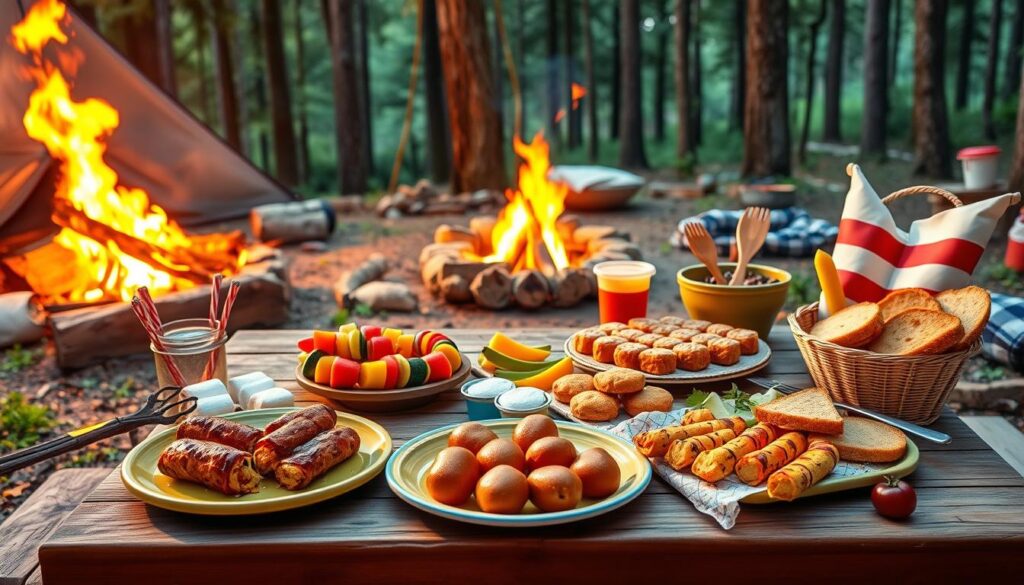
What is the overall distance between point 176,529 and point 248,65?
78.1 ft

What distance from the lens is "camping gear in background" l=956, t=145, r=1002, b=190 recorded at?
579 cm

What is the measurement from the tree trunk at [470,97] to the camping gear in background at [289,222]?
2714mm

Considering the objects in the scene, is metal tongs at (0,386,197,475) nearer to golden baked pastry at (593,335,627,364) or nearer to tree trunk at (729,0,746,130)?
golden baked pastry at (593,335,627,364)

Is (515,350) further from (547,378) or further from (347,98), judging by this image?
(347,98)

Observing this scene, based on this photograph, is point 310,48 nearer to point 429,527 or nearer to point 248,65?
point 248,65

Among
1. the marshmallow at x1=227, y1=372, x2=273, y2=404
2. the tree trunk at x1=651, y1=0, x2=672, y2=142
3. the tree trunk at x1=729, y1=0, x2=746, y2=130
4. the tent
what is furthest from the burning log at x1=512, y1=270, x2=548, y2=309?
the tree trunk at x1=651, y1=0, x2=672, y2=142

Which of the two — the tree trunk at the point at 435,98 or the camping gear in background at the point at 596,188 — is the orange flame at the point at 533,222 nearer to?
the camping gear in background at the point at 596,188

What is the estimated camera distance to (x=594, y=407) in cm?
191

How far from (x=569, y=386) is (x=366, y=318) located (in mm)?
3835

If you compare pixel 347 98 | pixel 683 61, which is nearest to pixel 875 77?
pixel 683 61

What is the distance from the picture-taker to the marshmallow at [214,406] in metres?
1.93

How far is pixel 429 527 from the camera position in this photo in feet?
4.90

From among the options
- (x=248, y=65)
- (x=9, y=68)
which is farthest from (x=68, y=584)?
(x=248, y=65)

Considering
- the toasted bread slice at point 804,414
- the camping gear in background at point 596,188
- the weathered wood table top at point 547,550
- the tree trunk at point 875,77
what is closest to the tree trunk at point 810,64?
the tree trunk at point 875,77
